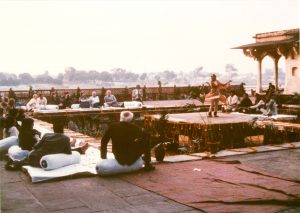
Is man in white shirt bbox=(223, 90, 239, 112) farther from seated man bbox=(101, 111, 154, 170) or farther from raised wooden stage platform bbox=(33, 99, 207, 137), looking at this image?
seated man bbox=(101, 111, 154, 170)

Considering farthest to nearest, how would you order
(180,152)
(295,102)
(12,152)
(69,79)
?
(69,79) < (295,102) < (180,152) < (12,152)

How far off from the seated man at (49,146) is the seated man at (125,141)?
2.38ft

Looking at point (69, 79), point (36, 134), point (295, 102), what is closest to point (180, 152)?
point (36, 134)

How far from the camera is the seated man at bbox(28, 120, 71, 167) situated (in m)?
6.55

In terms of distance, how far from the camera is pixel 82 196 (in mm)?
5277

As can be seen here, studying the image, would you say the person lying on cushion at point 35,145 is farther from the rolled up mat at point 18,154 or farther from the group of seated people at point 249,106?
the group of seated people at point 249,106

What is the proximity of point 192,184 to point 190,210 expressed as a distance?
1.20 m

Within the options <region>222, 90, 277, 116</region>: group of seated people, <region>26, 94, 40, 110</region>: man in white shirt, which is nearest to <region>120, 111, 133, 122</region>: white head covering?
<region>222, 90, 277, 116</region>: group of seated people

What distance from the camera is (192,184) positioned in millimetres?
5941

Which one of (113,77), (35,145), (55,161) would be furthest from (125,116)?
(113,77)

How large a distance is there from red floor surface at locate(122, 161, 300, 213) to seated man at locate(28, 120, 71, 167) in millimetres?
1238

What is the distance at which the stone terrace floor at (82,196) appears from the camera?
4.79 meters

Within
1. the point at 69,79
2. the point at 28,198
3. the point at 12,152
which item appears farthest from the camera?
the point at 69,79

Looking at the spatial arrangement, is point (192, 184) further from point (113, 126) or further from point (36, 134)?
point (36, 134)
